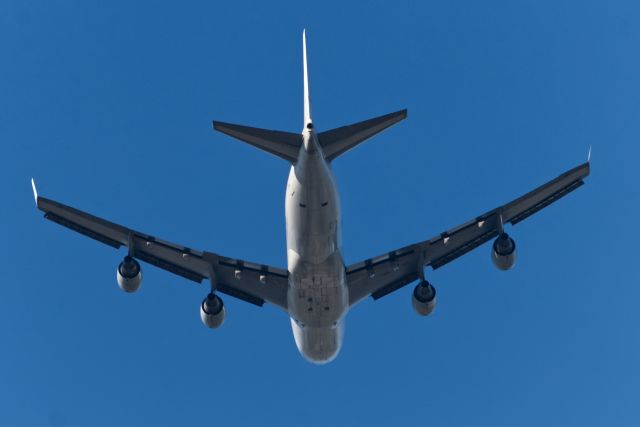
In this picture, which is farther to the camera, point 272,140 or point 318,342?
point 318,342

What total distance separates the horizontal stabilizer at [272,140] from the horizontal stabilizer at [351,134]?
970mm

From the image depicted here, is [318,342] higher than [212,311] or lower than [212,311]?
lower

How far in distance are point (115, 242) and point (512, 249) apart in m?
16.0

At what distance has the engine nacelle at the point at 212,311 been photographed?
44.7 metres

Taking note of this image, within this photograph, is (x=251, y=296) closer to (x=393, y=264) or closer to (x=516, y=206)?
(x=393, y=264)

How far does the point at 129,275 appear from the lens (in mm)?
42938

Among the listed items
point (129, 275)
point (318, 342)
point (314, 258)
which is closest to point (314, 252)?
point (314, 258)

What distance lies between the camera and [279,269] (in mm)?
46000

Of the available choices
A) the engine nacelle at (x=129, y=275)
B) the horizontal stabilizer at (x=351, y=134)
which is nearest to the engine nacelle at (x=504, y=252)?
the horizontal stabilizer at (x=351, y=134)

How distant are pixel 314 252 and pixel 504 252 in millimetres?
7875

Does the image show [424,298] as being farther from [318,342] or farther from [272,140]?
Result: [272,140]

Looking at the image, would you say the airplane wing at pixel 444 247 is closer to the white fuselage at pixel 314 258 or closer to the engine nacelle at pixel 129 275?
the white fuselage at pixel 314 258

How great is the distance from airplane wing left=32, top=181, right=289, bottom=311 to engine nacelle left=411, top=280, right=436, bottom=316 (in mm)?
5488

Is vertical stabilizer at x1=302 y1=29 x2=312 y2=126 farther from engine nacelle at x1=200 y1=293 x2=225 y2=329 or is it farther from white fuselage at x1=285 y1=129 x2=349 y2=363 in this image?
engine nacelle at x1=200 y1=293 x2=225 y2=329
